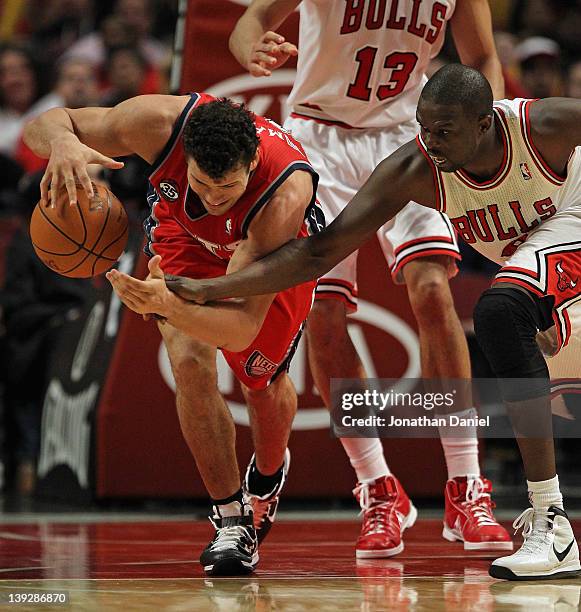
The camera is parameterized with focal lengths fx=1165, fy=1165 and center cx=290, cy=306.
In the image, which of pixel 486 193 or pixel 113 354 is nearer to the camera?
pixel 486 193

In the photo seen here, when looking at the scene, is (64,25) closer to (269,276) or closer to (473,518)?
(473,518)

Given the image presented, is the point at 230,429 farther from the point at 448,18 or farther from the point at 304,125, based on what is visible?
the point at 448,18

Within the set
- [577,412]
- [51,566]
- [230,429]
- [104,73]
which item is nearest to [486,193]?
[230,429]

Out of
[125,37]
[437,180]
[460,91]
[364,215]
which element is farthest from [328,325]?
[125,37]

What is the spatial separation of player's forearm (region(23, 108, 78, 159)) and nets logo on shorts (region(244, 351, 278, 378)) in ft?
3.14

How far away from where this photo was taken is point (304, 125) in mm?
4934

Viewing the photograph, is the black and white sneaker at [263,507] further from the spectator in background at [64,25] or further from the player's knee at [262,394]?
the spectator in background at [64,25]

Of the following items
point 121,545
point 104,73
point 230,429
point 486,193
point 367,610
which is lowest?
point 367,610

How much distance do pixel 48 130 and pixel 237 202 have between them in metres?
0.69

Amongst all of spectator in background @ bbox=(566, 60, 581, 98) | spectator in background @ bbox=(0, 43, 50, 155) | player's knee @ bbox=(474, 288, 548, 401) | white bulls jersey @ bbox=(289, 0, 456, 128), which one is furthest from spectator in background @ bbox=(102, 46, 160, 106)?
player's knee @ bbox=(474, 288, 548, 401)

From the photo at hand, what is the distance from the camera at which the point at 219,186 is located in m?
3.59

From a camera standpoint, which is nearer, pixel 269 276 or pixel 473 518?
pixel 269 276

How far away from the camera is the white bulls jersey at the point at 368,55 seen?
4.71 meters

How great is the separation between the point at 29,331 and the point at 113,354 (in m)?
1.68
